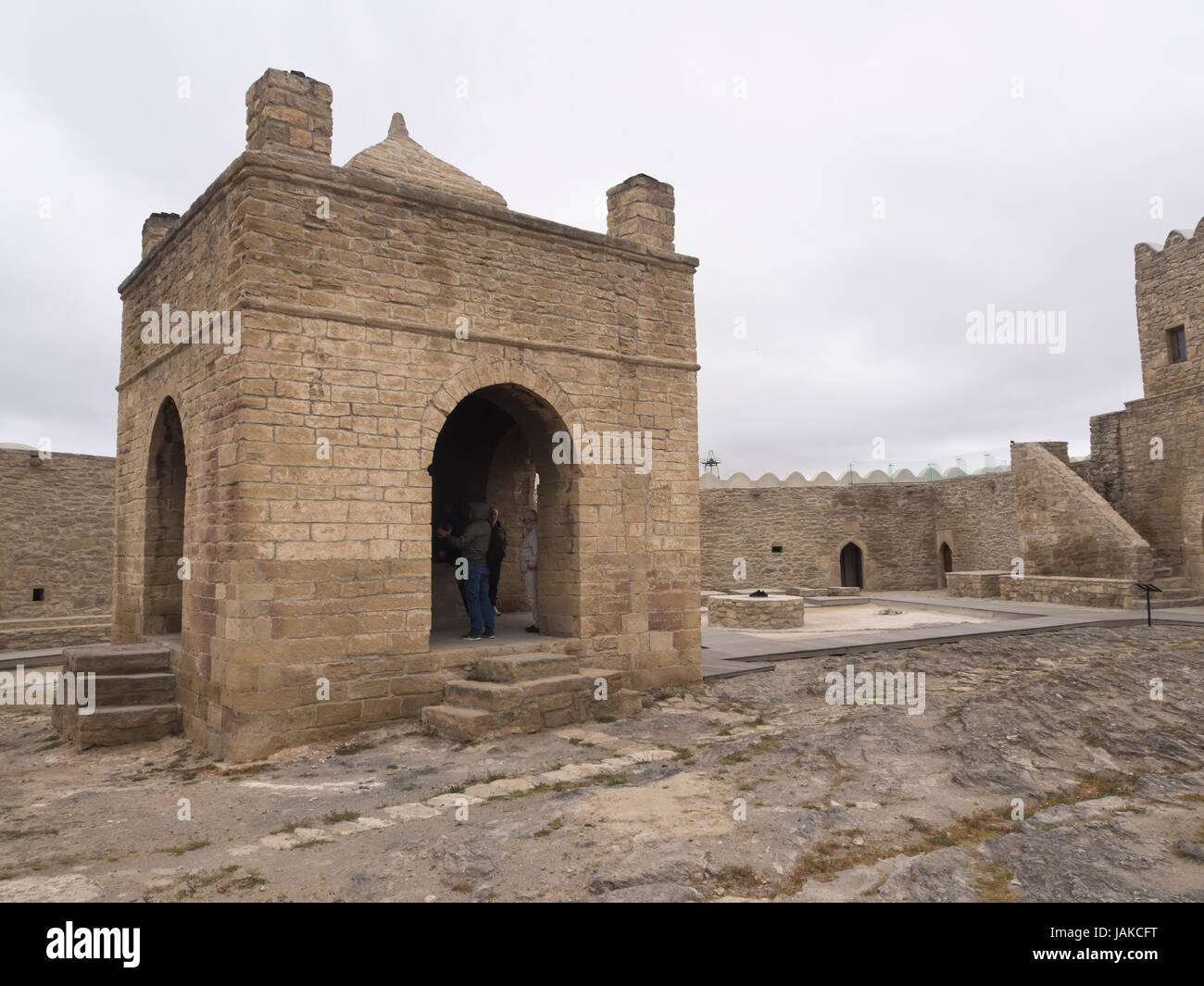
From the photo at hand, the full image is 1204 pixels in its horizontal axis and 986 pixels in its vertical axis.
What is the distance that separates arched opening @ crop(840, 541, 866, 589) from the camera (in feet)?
84.0

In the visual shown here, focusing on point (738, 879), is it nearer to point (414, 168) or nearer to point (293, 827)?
point (293, 827)

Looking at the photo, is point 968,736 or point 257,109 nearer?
point 968,736

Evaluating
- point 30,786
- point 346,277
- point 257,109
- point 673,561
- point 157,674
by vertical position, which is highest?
point 257,109

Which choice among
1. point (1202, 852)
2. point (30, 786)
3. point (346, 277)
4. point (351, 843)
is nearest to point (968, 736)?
point (1202, 852)

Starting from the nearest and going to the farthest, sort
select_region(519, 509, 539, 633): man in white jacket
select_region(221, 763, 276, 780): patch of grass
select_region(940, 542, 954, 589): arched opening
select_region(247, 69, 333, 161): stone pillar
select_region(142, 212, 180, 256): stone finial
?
select_region(221, 763, 276, 780): patch of grass
select_region(247, 69, 333, 161): stone pillar
select_region(519, 509, 539, 633): man in white jacket
select_region(142, 212, 180, 256): stone finial
select_region(940, 542, 954, 589): arched opening

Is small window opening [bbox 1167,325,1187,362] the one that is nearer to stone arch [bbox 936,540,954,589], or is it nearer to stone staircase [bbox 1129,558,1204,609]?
stone staircase [bbox 1129,558,1204,609]

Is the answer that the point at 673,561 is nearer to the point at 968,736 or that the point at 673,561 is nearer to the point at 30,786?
the point at 968,736

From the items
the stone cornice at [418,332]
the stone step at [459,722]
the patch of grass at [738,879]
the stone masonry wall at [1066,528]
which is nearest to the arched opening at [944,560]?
the stone masonry wall at [1066,528]

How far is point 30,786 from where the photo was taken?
6.00m

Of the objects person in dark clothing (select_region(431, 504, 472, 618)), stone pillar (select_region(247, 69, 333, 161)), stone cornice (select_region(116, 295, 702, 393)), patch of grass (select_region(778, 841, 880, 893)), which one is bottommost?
patch of grass (select_region(778, 841, 880, 893))

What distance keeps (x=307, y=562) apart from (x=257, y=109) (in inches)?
163

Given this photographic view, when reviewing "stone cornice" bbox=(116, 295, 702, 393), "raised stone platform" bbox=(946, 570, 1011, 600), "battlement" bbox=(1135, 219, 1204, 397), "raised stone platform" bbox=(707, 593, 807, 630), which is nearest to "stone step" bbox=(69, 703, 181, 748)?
"stone cornice" bbox=(116, 295, 702, 393)

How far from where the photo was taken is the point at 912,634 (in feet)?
42.2

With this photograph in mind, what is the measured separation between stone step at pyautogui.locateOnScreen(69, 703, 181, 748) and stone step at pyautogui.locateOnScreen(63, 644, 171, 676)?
457mm
